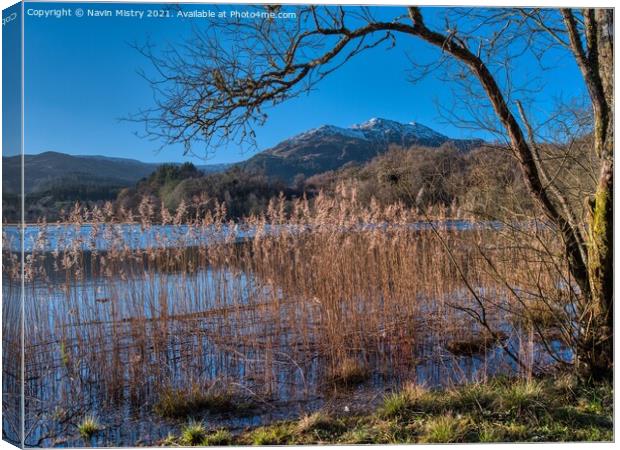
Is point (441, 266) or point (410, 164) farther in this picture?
point (441, 266)

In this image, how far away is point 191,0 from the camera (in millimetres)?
3109

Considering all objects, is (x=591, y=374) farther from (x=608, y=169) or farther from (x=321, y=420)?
(x=321, y=420)

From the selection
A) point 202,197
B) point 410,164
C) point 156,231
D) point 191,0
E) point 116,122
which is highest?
point 191,0

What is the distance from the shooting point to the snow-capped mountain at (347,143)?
3488 mm

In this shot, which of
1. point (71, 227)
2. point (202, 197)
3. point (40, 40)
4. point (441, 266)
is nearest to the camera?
point (40, 40)

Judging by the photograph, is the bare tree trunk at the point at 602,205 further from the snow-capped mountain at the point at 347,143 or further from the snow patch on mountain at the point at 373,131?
the snow patch on mountain at the point at 373,131

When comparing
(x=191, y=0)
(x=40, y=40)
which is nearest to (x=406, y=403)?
(x=191, y=0)

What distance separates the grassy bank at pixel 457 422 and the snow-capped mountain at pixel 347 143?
1578 millimetres

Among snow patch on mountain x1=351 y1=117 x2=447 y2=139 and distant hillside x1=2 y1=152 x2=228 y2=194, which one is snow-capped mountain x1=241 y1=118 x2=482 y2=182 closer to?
snow patch on mountain x1=351 y1=117 x2=447 y2=139

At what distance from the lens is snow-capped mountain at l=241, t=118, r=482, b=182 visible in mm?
3488

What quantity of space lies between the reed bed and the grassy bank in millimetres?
295

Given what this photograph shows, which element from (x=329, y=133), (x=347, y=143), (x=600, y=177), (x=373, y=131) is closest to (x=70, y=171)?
→ (x=329, y=133)

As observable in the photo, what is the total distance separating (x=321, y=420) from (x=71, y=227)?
6.62ft

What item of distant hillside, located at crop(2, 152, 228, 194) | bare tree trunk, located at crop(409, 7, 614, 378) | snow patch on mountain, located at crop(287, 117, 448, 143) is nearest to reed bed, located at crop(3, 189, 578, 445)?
bare tree trunk, located at crop(409, 7, 614, 378)
